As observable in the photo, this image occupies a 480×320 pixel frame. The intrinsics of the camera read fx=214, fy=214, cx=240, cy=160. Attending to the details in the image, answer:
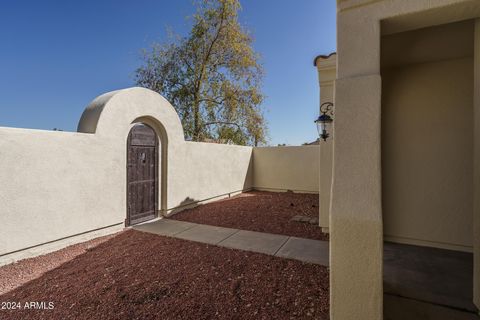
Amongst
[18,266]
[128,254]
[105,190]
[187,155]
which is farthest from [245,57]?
[18,266]

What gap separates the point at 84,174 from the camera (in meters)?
4.59

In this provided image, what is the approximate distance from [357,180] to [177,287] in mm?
2732

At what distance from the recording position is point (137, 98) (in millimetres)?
5566

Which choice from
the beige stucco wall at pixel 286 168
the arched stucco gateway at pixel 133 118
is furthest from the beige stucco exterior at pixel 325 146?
the beige stucco wall at pixel 286 168

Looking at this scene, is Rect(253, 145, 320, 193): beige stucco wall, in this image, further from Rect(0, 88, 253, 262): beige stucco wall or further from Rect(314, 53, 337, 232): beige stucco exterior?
Rect(314, 53, 337, 232): beige stucco exterior

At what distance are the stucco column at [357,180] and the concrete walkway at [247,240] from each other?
70.1 inches

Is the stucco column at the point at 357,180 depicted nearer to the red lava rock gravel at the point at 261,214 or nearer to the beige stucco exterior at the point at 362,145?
the beige stucco exterior at the point at 362,145

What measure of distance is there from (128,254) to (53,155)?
2394 millimetres

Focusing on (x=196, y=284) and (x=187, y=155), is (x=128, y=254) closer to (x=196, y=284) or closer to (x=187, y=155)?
(x=196, y=284)

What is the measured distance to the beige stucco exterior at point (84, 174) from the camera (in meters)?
3.70

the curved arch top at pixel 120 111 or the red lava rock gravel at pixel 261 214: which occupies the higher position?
the curved arch top at pixel 120 111

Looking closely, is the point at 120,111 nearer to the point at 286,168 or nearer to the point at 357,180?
the point at 357,180

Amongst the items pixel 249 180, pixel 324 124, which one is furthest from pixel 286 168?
pixel 324 124

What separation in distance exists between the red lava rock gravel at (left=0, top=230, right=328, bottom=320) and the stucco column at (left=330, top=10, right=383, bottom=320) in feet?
2.58
